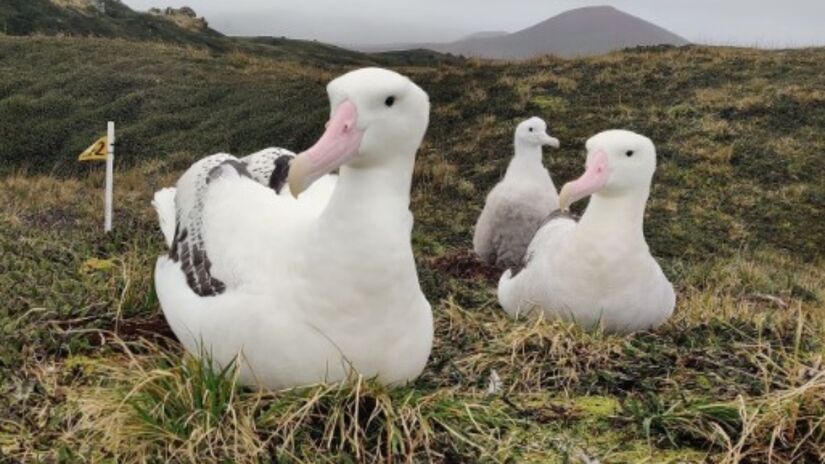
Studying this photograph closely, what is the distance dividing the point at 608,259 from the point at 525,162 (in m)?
3.05

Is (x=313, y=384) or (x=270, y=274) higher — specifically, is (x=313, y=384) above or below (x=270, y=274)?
below

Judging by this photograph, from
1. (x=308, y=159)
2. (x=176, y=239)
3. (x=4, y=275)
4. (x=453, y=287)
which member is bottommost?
(x=453, y=287)

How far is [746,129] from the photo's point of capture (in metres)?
14.4

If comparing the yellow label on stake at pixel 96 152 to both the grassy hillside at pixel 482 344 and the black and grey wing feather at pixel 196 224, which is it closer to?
the grassy hillside at pixel 482 344

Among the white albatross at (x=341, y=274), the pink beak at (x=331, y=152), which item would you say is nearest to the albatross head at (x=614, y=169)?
the white albatross at (x=341, y=274)

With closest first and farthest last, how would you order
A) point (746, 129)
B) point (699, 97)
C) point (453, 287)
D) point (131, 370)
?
point (131, 370), point (453, 287), point (746, 129), point (699, 97)

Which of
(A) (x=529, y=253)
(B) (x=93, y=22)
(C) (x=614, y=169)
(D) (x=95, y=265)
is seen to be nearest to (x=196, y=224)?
(D) (x=95, y=265)

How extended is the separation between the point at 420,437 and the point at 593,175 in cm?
215

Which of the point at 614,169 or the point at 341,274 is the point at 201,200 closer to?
the point at 341,274

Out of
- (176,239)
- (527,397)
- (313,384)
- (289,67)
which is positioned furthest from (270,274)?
(289,67)

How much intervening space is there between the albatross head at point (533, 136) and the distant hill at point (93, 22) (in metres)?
21.0

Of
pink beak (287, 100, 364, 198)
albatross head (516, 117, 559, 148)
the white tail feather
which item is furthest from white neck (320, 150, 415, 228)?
albatross head (516, 117, 559, 148)

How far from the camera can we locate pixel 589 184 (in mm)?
4551

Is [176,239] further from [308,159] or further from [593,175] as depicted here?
[593,175]
